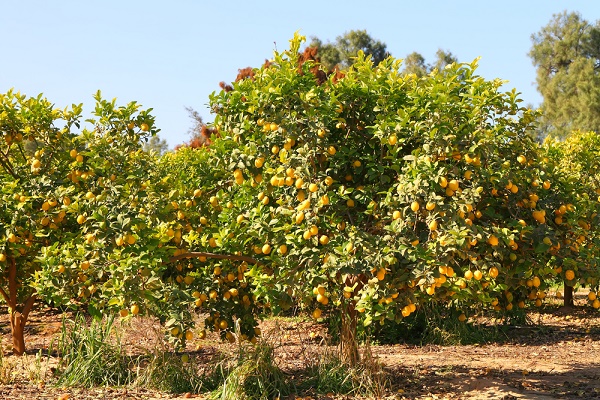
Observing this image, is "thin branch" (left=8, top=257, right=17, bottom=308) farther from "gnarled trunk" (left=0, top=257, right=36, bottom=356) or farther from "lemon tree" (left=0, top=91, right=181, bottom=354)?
"lemon tree" (left=0, top=91, right=181, bottom=354)

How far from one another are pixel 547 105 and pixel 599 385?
33.3 m

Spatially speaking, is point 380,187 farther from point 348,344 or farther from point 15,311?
point 15,311

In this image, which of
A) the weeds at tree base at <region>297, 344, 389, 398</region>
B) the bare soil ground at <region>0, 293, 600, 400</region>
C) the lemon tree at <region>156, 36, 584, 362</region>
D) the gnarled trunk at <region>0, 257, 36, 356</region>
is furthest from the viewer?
the gnarled trunk at <region>0, 257, 36, 356</region>

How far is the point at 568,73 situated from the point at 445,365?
111 feet

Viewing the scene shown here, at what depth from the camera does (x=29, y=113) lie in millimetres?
7180

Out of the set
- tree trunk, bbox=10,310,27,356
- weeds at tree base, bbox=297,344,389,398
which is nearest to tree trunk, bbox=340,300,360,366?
weeds at tree base, bbox=297,344,389,398

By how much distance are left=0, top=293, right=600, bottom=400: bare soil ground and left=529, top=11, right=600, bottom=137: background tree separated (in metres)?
25.6

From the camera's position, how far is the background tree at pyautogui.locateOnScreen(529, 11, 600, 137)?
35031 mm

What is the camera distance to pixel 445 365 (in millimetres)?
8305

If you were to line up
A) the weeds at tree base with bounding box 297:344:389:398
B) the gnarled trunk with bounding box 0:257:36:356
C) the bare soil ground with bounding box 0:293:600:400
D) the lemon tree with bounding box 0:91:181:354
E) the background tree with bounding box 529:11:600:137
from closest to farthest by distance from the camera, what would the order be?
the lemon tree with bounding box 0:91:181:354 < the weeds at tree base with bounding box 297:344:389:398 < the bare soil ground with bounding box 0:293:600:400 < the gnarled trunk with bounding box 0:257:36:356 < the background tree with bounding box 529:11:600:137

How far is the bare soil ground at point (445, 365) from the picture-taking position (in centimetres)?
657

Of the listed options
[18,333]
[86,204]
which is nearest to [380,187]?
[86,204]

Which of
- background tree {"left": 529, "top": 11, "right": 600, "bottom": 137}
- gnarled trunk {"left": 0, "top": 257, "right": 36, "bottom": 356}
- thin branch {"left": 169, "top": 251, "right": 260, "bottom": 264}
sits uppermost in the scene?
background tree {"left": 529, "top": 11, "right": 600, "bottom": 137}

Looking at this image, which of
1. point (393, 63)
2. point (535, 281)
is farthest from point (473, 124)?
point (535, 281)
